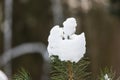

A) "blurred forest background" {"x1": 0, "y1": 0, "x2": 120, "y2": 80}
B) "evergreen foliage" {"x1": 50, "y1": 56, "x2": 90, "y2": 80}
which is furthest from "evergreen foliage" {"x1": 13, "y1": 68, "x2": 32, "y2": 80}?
"blurred forest background" {"x1": 0, "y1": 0, "x2": 120, "y2": 80}

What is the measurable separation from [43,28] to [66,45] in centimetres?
567

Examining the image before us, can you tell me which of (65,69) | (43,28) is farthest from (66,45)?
(43,28)

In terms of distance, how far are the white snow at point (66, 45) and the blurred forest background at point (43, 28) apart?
16.3ft

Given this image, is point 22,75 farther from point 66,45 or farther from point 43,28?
point 43,28

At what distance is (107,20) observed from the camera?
19.8 feet

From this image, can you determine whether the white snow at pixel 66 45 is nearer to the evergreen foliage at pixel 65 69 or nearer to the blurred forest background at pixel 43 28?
the evergreen foliage at pixel 65 69

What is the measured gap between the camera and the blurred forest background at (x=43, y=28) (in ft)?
18.7

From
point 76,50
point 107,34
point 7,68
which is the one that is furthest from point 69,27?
point 107,34

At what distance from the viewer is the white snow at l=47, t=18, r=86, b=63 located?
1.57 feet

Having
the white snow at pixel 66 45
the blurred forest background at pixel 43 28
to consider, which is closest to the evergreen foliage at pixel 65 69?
the white snow at pixel 66 45

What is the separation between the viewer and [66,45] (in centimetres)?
48

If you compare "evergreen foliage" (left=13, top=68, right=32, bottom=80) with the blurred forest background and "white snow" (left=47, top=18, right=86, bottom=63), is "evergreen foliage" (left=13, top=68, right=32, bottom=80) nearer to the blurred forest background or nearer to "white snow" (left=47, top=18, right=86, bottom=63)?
"white snow" (left=47, top=18, right=86, bottom=63)

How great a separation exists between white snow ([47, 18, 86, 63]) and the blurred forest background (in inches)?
196

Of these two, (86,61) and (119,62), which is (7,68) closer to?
(119,62)
